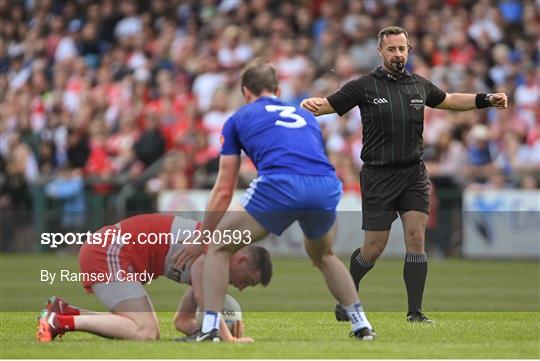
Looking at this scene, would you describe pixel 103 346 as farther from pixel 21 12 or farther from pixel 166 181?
pixel 21 12

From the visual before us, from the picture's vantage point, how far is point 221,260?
9672 mm

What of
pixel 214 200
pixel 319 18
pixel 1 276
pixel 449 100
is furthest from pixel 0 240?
pixel 214 200

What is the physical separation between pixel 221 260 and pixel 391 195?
2.86 metres

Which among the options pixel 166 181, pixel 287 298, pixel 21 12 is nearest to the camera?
pixel 287 298

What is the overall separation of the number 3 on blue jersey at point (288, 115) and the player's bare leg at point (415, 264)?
8.31 ft

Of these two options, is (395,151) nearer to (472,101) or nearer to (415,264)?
(472,101)

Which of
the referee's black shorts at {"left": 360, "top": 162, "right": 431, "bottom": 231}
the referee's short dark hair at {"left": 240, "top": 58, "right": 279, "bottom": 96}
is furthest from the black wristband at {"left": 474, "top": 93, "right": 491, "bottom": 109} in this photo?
the referee's short dark hair at {"left": 240, "top": 58, "right": 279, "bottom": 96}

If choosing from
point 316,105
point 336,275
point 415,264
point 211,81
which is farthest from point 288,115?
point 211,81

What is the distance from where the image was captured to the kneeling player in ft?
32.9

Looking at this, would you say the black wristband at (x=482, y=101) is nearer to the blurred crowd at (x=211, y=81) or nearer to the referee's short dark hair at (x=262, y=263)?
the referee's short dark hair at (x=262, y=263)

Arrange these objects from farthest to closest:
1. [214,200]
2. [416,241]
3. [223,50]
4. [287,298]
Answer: [223,50]
[287,298]
[416,241]
[214,200]

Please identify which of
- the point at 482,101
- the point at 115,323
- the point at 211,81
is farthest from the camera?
the point at 211,81

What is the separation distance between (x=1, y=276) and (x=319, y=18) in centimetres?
1053

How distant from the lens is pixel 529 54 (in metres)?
24.5
